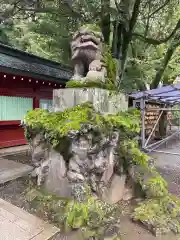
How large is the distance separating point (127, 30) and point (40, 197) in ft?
21.8

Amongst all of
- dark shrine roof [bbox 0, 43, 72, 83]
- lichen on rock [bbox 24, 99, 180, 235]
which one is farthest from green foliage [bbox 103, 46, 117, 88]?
dark shrine roof [bbox 0, 43, 72, 83]

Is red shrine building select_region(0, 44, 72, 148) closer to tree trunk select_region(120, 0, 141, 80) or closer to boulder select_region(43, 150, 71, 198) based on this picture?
tree trunk select_region(120, 0, 141, 80)

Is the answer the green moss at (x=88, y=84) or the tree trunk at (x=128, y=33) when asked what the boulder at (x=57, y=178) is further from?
the tree trunk at (x=128, y=33)

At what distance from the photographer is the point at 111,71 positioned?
13.8 feet

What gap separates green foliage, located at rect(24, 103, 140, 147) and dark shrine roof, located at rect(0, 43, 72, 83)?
3.70 meters

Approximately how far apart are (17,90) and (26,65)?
1172 millimetres

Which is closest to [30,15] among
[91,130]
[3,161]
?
[3,161]

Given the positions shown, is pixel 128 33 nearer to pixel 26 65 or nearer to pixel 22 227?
pixel 26 65

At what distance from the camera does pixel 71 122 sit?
313cm

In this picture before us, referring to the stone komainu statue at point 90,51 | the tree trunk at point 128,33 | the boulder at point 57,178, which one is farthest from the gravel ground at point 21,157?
the tree trunk at point 128,33

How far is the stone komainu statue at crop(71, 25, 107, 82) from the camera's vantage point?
3699 mm

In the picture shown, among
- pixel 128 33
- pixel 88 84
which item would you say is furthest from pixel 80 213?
pixel 128 33

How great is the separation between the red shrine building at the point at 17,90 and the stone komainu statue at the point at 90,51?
3.70 metres

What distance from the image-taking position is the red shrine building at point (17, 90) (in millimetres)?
7312
